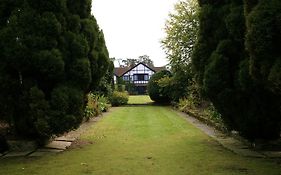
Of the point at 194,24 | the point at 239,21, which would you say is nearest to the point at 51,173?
the point at 239,21

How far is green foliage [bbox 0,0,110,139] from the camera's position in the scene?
9414 millimetres

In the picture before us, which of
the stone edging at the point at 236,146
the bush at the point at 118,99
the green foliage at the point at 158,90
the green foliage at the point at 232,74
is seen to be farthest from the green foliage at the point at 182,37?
the green foliage at the point at 232,74

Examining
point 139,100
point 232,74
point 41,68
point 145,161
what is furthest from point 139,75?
point 145,161

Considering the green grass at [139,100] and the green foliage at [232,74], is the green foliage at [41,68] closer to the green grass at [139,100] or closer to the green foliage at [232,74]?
the green foliage at [232,74]

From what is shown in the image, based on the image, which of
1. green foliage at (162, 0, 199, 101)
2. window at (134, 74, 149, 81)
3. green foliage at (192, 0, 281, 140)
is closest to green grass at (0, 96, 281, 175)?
green foliage at (192, 0, 281, 140)

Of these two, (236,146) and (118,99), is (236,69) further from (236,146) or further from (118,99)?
(118,99)

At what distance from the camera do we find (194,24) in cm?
2594

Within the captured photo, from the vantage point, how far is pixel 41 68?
31.2 ft

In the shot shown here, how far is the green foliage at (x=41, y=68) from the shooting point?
941 cm

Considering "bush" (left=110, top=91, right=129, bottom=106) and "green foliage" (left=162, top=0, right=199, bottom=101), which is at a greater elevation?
"green foliage" (left=162, top=0, right=199, bottom=101)

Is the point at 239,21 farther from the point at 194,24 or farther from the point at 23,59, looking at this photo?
the point at 194,24

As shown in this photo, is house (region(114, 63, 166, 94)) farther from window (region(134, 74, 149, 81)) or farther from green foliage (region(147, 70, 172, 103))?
green foliage (region(147, 70, 172, 103))

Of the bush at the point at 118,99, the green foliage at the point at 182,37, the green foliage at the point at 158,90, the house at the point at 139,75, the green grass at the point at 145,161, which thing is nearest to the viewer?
the green grass at the point at 145,161

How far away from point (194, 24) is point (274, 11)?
19.4 m
